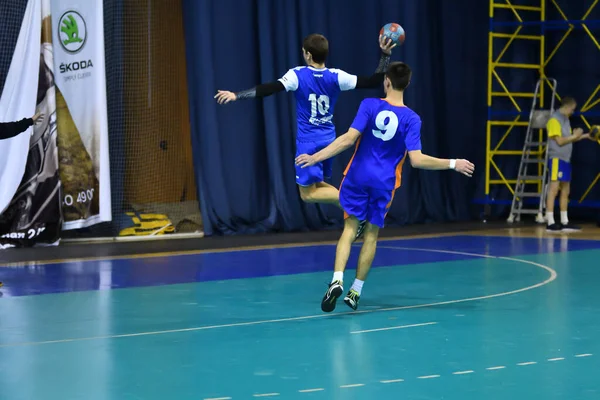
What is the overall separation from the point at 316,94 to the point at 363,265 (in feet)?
4.97

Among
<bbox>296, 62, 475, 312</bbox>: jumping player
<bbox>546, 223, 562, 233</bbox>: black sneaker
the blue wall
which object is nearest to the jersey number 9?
<bbox>296, 62, 475, 312</bbox>: jumping player

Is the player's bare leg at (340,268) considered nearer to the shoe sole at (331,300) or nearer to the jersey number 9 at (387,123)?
the shoe sole at (331,300)

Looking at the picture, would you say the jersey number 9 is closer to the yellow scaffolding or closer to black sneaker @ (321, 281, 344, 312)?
black sneaker @ (321, 281, 344, 312)

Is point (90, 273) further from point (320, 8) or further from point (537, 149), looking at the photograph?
point (537, 149)

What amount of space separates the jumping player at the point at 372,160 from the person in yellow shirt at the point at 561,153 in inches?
279

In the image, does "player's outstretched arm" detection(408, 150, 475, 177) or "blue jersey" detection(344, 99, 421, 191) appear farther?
"blue jersey" detection(344, 99, 421, 191)

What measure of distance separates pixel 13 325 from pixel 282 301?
2025 mm

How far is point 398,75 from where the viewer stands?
7.08 meters

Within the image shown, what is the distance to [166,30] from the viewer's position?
522 inches

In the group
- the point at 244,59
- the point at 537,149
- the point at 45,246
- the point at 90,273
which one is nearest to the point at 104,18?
the point at 244,59

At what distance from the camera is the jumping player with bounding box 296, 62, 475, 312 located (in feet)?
22.9

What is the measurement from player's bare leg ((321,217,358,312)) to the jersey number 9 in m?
0.68

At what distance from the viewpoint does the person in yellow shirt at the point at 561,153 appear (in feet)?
45.2

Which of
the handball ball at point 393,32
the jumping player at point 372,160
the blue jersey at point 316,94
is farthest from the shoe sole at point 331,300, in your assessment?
the handball ball at point 393,32
